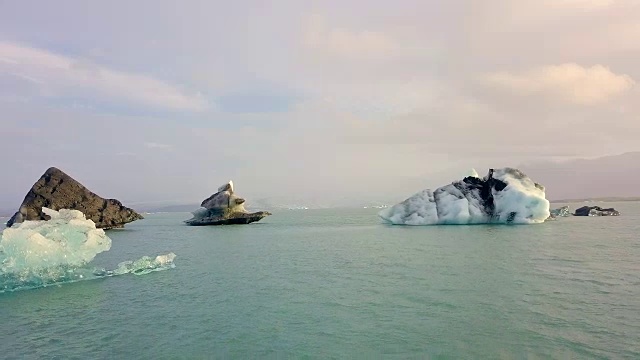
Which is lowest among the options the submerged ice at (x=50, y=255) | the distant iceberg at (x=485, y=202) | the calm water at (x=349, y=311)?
the calm water at (x=349, y=311)

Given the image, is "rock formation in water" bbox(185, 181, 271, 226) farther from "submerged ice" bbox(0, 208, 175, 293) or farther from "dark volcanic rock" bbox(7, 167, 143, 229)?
"submerged ice" bbox(0, 208, 175, 293)

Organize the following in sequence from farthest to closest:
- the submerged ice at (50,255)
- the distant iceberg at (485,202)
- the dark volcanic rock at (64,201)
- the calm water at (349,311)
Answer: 1. the distant iceberg at (485,202)
2. the dark volcanic rock at (64,201)
3. the submerged ice at (50,255)
4. the calm water at (349,311)

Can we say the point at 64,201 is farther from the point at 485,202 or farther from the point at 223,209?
the point at 485,202

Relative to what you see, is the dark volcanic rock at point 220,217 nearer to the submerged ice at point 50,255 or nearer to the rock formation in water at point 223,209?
the rock formation in water at point 223,209

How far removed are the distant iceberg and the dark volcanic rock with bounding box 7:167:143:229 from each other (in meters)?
43.3

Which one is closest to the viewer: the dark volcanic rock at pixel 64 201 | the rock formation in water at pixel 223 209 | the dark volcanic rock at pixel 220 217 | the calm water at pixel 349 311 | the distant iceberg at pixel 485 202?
the calm water at pixel 349 311

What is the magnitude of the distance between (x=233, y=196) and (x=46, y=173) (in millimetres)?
27081

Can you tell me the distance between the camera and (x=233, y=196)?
72.8 metres

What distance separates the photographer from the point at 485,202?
57.9 meters

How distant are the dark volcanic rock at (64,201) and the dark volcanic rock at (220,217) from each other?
1411cm

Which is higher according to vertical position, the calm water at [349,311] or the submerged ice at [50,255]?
the submerged ice at [50,255]

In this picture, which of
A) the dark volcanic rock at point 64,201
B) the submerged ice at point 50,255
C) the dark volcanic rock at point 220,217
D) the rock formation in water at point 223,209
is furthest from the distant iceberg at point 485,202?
the dark volcanic rock at point 64,201

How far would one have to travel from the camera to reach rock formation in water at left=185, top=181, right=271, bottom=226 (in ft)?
236

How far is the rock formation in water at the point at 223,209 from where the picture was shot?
72000mm
